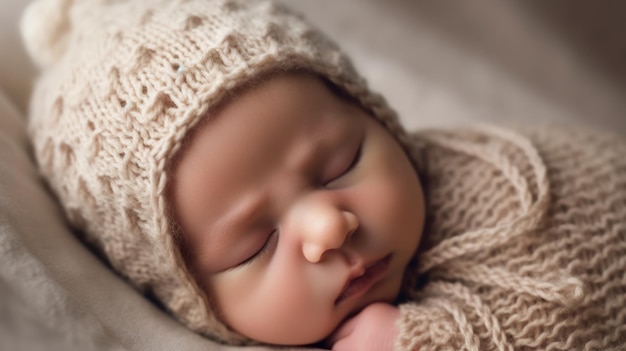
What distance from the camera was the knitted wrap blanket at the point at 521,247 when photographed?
0.90 m

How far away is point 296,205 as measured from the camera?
3.04 ft

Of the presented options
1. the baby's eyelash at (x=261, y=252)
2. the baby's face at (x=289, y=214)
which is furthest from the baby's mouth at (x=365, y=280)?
the baby's eyelash at (x=261, y=252)

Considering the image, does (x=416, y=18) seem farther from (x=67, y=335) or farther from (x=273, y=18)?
(x=67, y=335)

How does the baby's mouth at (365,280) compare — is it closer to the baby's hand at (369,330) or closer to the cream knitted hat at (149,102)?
the baby's hand at (369,330)

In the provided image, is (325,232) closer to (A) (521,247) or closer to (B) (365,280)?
(B) (365,280)

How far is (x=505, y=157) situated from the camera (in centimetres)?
107

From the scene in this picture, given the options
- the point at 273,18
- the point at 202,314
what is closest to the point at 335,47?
the point at 273,18

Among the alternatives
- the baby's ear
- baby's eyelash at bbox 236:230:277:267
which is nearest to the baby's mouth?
baby's eyelash at bbox 236:230:277:267

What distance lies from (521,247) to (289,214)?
380mm

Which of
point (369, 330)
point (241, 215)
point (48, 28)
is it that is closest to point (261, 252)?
point (241, 215)

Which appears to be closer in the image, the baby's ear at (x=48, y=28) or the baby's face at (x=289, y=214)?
the baby's face at (x=289, y=214)

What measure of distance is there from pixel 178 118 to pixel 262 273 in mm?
267

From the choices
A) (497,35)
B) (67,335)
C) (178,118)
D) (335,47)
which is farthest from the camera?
(497,35)

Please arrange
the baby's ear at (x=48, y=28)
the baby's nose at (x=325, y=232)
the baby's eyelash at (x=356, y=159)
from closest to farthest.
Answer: the baby's nose at (x=325, y=232) < the baby's eyelash at (x=356, y=159) < the baby's ear at (x=48, y=28)
